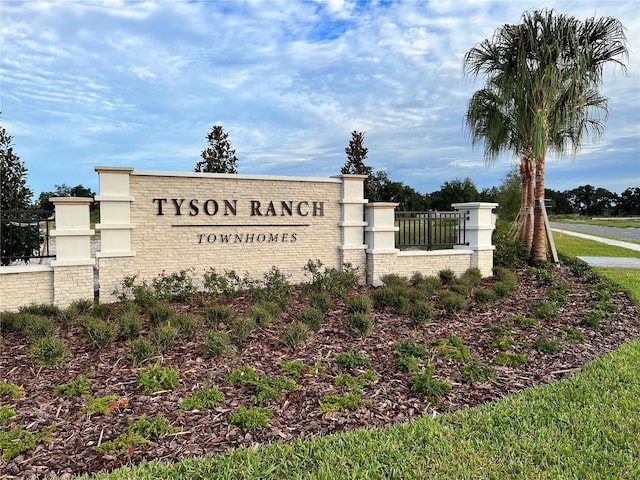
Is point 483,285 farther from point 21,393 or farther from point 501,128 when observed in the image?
point 21,393

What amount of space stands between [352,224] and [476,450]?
625cm

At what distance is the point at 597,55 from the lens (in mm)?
10891

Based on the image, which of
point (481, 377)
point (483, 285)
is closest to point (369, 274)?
point (483, 285)

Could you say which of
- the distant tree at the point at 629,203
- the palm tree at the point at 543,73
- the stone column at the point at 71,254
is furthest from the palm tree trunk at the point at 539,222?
the distant tree at the point at 629,203

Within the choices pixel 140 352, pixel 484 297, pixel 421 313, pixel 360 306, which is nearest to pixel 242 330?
pixel 140 352

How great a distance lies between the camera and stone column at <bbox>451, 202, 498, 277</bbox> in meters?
9.99

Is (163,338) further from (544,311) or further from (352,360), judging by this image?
(544,311)

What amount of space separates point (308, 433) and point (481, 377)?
2.05 meters

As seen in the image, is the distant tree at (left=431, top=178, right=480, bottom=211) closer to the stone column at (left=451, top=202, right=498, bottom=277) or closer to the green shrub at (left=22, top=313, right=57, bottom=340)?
the stone column at (left=451, top=202, right=498, bottom=277)

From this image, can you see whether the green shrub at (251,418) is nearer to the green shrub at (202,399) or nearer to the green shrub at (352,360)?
the green shrub at (202,399)

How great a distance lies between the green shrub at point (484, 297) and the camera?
754 cm

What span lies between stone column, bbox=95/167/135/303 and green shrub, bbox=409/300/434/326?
4798mm

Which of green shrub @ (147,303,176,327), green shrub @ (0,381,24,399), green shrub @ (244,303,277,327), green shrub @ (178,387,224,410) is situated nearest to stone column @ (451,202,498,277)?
green shrub @ (244,303,277,327)

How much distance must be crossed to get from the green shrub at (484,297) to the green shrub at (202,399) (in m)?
4.95
